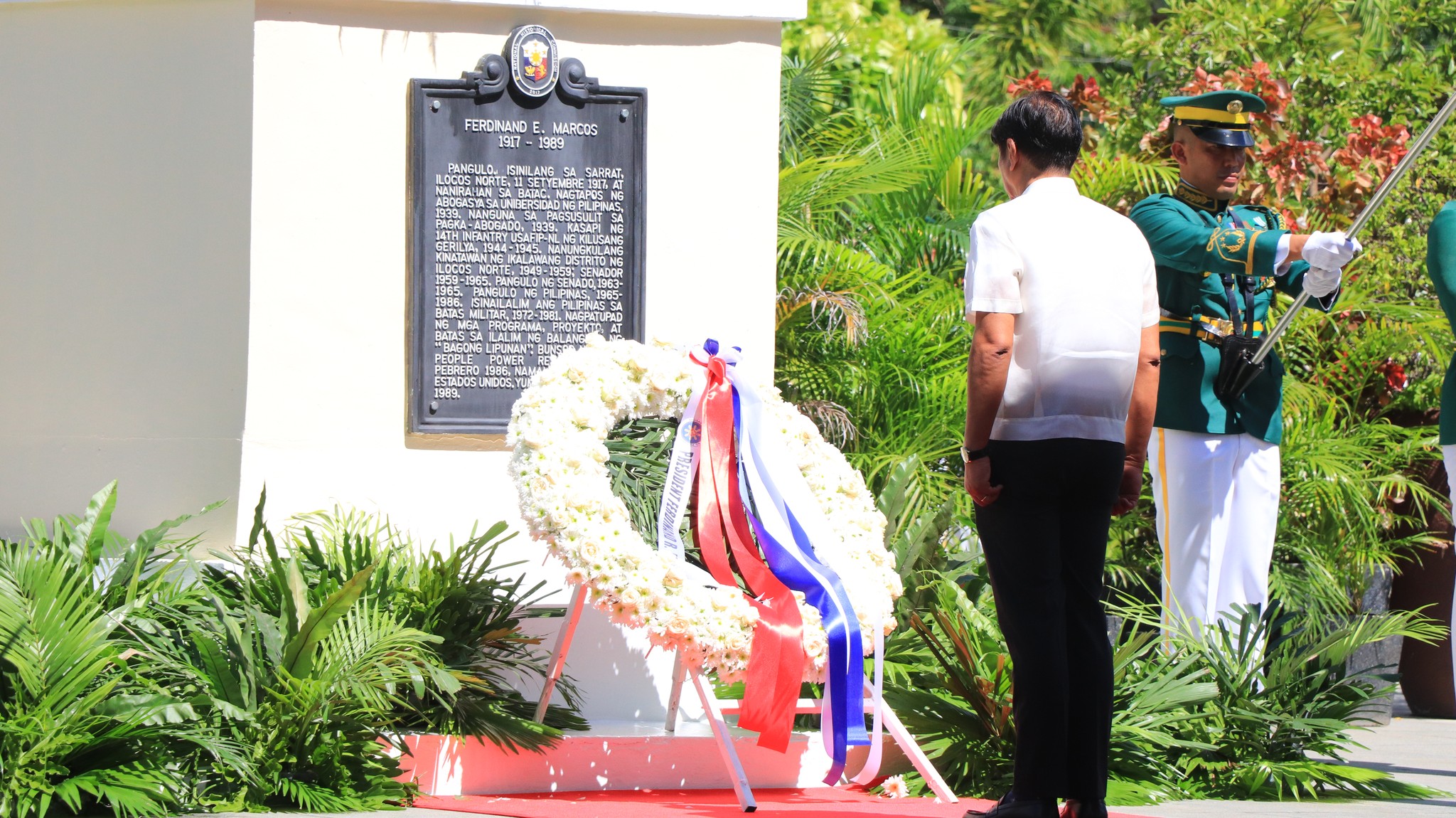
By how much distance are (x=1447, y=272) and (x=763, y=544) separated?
→ 2.14m

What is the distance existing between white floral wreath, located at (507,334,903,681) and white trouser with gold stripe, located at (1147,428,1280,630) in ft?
3.28

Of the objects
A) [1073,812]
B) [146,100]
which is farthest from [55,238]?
[1073,812]

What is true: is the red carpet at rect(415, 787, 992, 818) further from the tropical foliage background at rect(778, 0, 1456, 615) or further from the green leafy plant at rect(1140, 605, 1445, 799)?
the tropical foliage background at rect(778, 0, 1456, 615)

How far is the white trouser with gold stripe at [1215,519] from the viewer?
5.42 metres

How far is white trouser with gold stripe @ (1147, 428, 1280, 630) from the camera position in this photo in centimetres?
542

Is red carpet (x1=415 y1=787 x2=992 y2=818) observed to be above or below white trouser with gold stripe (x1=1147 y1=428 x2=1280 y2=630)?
below

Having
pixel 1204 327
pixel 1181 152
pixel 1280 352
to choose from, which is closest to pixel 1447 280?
pixel 1204 327

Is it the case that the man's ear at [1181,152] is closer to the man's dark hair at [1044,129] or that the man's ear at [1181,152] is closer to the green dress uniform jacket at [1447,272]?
the green dress uniform jacket at [1447,272]

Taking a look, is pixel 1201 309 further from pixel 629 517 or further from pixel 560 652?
pixel 560 652

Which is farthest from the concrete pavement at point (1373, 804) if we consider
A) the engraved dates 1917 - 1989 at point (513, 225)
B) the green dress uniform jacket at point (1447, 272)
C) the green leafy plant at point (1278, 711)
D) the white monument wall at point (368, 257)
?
the engraved dates 1917 - 1989 at point (513, 225)

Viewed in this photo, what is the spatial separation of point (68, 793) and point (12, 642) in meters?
0.43

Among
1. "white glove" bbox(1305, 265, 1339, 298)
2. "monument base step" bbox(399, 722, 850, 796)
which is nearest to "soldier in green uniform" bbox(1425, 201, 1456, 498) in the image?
"white glove" bbox(1305, 265, 1339, 298)

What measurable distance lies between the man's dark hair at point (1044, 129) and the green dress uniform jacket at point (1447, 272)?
59.0 inches

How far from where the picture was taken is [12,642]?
417cm
